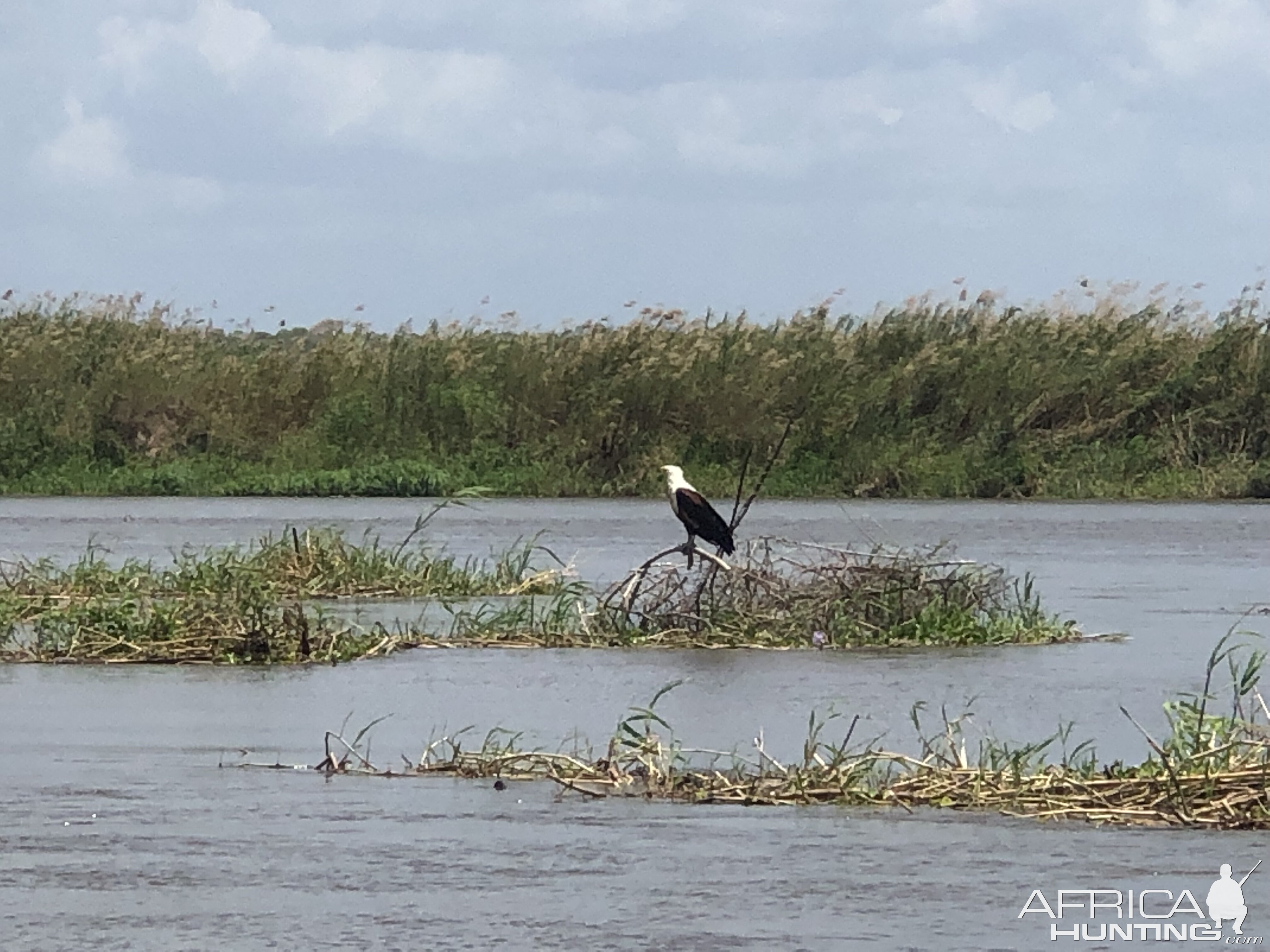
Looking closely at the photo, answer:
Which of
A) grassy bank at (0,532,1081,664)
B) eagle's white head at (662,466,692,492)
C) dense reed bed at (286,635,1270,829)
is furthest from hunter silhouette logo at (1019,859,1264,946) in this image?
eagle's white head at (662,466,692,492)

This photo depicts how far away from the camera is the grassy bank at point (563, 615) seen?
14219 mm

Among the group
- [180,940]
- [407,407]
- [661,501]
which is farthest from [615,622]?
[407,407]

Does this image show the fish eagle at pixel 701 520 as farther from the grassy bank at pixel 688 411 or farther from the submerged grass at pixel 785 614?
the grassy bank at pixel 688 411

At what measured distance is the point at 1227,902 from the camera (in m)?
8.02

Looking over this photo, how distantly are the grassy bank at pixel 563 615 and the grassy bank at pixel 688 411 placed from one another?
11577 mm

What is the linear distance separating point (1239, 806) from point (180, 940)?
11.4 ft

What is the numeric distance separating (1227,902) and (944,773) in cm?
→ 185

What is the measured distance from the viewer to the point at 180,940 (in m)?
7.70

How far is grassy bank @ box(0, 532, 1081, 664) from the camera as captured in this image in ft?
46.6

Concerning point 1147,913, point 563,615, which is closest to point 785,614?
point 563,615

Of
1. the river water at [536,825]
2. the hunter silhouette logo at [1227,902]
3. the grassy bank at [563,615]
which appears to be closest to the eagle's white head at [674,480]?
the grassy bank at [563,615]

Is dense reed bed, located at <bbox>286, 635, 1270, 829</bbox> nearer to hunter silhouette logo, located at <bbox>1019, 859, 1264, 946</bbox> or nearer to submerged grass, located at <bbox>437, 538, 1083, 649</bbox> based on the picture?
hunter silhouette logo, located at <bbox>1019, 859, 1264, 946</bbox>

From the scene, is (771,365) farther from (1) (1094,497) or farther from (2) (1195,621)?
(2) (1195,621)

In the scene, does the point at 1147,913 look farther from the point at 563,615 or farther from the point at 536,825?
the point at 563,615
